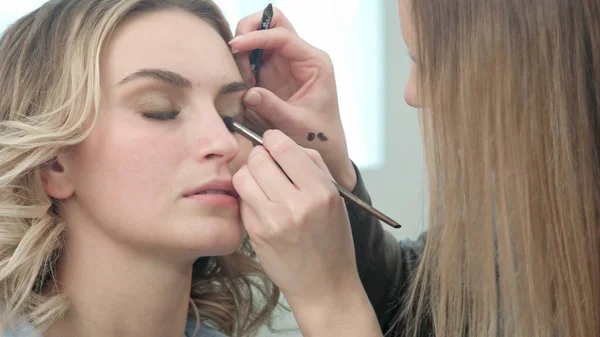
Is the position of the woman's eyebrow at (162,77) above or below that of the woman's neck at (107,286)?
above

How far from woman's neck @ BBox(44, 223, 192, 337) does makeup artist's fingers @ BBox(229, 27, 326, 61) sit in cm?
37

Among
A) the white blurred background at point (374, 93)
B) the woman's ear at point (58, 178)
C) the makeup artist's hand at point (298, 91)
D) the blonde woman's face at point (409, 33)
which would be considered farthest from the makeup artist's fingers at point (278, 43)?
the white blurred background at point (374, 93)

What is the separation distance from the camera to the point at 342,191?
949 millimetres

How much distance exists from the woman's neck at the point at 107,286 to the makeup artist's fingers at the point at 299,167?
10.5 inches

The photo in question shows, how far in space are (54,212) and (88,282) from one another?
127 mm

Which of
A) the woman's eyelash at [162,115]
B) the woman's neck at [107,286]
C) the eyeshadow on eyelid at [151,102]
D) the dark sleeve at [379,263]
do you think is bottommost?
the dark sleeve at [379,263]

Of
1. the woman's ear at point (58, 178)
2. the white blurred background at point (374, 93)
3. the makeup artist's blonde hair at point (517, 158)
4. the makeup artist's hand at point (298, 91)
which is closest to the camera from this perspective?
the makeup artist's blonde hair at point (517, 158)

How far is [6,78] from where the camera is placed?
Answer: 40.3 inches

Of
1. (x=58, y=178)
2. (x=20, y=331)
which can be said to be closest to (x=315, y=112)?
(x=58, y=178)

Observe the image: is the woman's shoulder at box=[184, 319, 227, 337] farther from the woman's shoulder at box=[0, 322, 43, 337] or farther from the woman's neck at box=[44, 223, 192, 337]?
the woman's shoulder at box=[0, 322, 43, 337]

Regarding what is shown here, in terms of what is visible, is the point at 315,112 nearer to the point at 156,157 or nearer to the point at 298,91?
the point at 298,91

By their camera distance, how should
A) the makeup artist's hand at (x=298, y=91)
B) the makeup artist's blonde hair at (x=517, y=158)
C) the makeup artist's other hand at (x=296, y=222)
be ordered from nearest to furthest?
the makeup artist's blonde hair at (x=517, y=158), the makeup artist's other hand at (x=296, y=222), the makeup artist's hand at (x=298, y=91)

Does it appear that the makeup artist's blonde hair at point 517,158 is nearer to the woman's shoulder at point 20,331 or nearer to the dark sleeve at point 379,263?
the dark sleeve at point 379,263

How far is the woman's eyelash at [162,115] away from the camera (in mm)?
974
